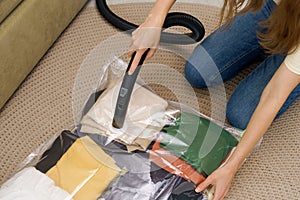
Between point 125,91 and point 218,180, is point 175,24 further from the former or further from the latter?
point 218,180

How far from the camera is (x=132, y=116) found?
40.0 inches

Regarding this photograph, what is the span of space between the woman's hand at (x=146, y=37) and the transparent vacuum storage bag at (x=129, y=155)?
0.12 metres

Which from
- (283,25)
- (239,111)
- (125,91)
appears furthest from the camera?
(239,111)

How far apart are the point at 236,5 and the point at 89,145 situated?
419 mm

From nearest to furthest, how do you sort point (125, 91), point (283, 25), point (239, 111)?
point (283, 25), point (125, 91), point (239, 111)

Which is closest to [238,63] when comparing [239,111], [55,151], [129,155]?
[239,111]

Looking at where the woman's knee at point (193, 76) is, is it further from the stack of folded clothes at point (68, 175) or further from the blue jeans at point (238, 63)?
the stack of folded clothes at point (68, 175)

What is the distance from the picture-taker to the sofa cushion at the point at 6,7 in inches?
40.1

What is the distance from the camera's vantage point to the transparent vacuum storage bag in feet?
2.91

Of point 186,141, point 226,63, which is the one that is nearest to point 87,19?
point 226,63

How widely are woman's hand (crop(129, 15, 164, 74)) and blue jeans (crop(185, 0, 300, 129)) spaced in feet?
0.75

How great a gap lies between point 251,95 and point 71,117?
45cm

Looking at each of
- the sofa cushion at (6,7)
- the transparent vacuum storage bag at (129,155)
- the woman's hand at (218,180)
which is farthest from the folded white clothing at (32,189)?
the sofa cushion at (6,7)

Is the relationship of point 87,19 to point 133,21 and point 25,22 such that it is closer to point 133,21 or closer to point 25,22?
point 133,21
